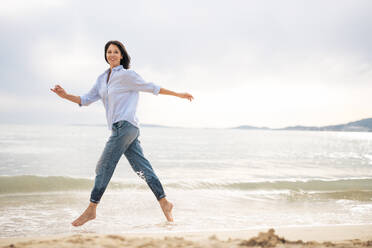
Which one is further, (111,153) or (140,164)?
(140,164)

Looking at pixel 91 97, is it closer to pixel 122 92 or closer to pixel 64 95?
pixel 64 95

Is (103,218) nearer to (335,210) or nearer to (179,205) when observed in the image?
(179,205)

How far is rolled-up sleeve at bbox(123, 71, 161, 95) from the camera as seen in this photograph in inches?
134

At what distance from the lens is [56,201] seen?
559 cm

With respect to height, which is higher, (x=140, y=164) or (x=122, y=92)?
(x=122, y=92)

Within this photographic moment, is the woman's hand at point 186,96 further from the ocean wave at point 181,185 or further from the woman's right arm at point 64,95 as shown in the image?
the ocean wave at point 181,185

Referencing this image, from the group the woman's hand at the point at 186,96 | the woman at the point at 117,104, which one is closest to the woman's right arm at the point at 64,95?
the woman at the point at 117,104

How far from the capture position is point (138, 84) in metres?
3.43

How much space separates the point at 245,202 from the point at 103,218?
270 centimetres

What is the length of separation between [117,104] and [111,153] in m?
0.54

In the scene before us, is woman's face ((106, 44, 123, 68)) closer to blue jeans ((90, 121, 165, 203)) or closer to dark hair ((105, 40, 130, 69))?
dark hair ((105, 40, 130, 69))

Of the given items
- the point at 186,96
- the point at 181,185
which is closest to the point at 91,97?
A: the point at 186,96

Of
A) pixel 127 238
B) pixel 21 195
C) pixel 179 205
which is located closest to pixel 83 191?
pixel 21 195

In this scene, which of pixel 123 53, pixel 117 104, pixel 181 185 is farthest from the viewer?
pixel 181 185
